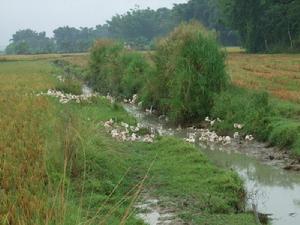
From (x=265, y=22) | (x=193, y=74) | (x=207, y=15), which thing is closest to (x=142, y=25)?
(x=207, y=15)

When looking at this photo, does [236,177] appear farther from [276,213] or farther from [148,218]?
[148,218]

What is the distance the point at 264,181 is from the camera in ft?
35.7

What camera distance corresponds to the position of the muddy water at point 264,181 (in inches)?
346

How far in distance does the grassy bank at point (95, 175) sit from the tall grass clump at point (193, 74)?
510cm

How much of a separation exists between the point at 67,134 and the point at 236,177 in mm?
3404

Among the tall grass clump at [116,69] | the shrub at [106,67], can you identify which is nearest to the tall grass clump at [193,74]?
the tall grass clump at [116,69]

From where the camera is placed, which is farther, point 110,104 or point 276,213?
point 110,104

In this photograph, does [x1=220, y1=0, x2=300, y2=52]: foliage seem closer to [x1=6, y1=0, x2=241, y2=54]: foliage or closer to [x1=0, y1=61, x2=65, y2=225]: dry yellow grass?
[x1=6, y1=0, x2=241, y2=54]: foliage

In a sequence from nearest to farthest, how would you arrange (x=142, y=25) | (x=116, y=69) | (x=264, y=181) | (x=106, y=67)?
(x=264, y=181)
(x=116, y=69)
(x=106, y=67)
(x=142, y=25)

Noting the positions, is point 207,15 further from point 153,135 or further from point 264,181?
point 264,181

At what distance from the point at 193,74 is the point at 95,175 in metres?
8.82

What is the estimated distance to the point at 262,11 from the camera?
48.4 meters

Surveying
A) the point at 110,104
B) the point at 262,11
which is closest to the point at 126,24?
the point at 262,11

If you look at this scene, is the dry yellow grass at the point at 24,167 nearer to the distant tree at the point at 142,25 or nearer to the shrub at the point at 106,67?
the shrub at the point at 106,67
